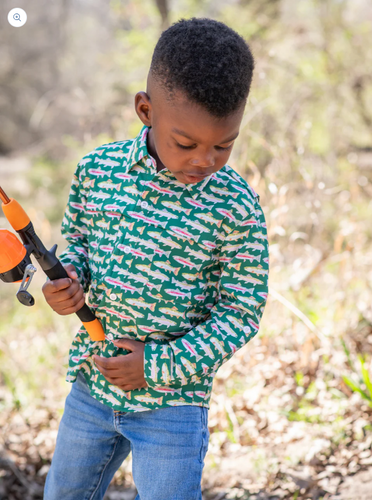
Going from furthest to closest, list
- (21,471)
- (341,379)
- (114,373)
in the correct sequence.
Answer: (341,379), (21,471), (114,373)

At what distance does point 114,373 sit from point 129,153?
0.66 meters

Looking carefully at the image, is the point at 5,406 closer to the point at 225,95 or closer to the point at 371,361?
the point at 371,361

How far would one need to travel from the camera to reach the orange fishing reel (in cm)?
131

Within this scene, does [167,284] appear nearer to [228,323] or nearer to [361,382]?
[228,323]

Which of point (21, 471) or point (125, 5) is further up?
point (125, 5)

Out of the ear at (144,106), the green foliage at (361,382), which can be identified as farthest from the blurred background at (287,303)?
the ear at (144,106)

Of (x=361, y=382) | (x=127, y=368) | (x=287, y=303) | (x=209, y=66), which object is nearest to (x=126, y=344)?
(x=127, y=368)

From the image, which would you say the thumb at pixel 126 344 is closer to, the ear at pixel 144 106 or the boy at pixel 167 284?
the boy at pixel 167 284

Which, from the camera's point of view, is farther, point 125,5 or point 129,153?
point 125,5

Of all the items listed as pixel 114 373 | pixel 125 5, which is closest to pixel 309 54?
pixel 125 5

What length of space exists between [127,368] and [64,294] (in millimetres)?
275

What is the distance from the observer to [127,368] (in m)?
1.45

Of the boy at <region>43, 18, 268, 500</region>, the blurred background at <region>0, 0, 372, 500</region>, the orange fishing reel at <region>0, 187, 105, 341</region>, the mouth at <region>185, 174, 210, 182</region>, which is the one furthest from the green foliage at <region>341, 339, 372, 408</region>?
the orange fishing reel at <region>0, 187, 105, 341</region>

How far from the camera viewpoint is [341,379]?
9.71ft
